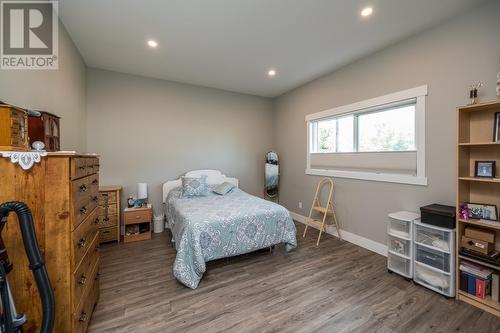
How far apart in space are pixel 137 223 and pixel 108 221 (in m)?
0.41

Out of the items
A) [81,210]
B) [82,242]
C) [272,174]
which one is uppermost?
[272,174]

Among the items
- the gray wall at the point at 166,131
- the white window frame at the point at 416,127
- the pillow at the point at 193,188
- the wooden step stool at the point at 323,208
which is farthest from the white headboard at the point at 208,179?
the white window frame at the point at 416,127

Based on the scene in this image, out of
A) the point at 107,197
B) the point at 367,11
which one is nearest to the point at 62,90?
the point at 107,197

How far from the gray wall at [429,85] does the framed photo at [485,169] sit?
8.8 inches

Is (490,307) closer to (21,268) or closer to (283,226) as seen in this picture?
(283,226)

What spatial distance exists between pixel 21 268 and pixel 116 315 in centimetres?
A: 95

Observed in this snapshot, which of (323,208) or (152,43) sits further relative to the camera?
(323,208)

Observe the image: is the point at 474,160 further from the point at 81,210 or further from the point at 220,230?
the point at 81,210

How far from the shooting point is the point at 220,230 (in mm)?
2377

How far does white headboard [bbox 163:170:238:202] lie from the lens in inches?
152

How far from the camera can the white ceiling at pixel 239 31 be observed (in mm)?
2031

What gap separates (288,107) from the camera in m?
4.62

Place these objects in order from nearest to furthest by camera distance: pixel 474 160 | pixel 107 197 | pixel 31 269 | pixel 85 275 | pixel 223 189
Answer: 1. pixel 31 269
2. pixel 85 275
3. pixel 474 160
4. pixel 107 197
5. pixel 223 189

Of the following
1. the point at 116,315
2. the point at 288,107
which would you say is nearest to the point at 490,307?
the point at 116,315
